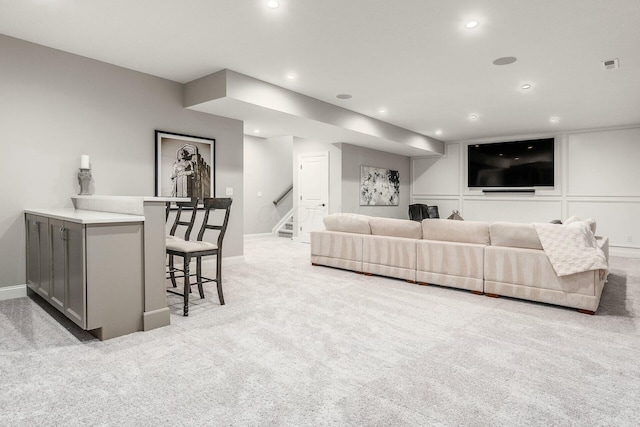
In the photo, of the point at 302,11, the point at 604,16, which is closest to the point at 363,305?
the point at 302,11

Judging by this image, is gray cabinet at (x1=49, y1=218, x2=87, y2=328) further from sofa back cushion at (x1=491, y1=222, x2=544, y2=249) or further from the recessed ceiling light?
the recessed ceiling light

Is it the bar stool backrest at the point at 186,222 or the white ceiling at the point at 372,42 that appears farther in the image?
the bar stool backrest at the point at 186,222

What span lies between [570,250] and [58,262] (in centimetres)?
431

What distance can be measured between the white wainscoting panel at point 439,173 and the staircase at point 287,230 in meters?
3.45

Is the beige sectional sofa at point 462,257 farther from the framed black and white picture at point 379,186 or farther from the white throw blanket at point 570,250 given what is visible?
the framed black and white picture at point 379,186

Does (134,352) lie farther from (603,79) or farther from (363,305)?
(603,79)

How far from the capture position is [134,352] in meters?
2.35

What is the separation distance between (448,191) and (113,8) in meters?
8.10

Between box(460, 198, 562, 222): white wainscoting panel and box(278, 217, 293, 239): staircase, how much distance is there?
430 cm

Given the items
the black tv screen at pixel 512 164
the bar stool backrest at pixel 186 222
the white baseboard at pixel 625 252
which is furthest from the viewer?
the black tv screen at pixel 512 164

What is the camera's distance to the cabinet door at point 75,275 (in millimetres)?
2441

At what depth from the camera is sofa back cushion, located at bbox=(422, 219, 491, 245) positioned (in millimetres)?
3857

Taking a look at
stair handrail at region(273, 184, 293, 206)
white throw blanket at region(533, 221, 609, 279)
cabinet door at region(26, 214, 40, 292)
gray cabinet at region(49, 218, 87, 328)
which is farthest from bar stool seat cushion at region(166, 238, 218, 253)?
stair handrail at region(273, 184, 293, 206)

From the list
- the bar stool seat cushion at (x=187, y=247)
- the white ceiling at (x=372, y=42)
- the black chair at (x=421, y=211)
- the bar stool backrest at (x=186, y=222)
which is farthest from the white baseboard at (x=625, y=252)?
the bar stool backrest at (x=186, y=222)
